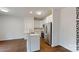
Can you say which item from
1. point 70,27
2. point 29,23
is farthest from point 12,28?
point 70,27

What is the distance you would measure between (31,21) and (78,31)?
2.85ft

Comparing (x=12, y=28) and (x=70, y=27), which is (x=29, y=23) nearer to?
(x=12, y=28)

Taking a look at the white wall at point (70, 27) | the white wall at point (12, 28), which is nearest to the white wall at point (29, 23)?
the white wall at point (12, 28)

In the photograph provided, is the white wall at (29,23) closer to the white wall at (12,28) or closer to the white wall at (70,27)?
the white wall at (12,28)

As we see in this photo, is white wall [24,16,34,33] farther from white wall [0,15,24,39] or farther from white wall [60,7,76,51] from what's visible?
white wall [60,7,76,51]

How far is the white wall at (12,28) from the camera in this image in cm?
123

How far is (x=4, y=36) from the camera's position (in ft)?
4.07

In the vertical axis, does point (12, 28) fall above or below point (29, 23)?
below

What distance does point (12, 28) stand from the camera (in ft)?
4.24

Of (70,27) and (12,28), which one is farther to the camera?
(70,27)
